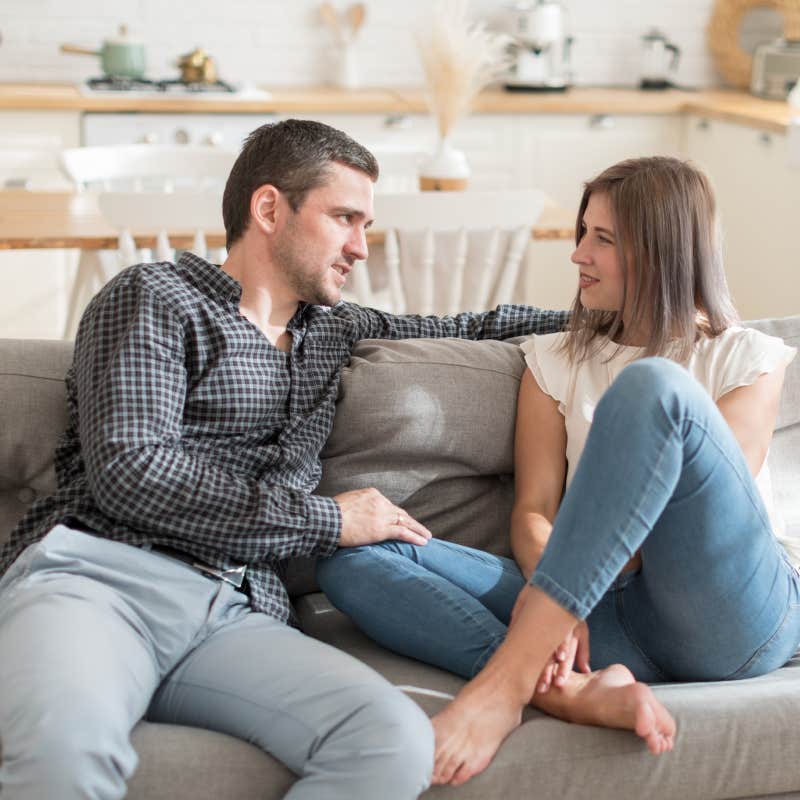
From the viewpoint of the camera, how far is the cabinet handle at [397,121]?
450cm

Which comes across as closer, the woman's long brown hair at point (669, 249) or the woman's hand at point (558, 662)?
the woman's hand at point (558, 662)

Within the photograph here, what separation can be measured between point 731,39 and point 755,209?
3.85 feet

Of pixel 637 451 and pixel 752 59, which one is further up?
pixel 752 59

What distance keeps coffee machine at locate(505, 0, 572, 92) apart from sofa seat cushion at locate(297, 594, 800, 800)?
351 centimetres

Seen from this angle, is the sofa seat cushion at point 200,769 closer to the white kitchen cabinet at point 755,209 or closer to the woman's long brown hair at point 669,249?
the woman's long brown hair at point 669,249

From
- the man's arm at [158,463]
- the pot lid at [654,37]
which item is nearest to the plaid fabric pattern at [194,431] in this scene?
the man's arm at [158,463]

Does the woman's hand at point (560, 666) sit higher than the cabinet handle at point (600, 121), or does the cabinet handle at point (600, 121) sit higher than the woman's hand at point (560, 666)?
the cabinet handle at point (600, 121)

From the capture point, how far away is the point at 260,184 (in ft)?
6.39

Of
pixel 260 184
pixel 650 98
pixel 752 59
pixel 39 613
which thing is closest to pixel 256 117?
pixel 650 98

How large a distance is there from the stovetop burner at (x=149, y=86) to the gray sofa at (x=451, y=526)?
260 centimetres

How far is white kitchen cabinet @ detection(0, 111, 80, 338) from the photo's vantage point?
414cm

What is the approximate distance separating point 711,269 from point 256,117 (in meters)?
2.80

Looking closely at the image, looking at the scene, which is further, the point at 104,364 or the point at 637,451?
the point at 104,364

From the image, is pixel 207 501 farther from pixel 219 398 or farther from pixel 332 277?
pixel 332 277
